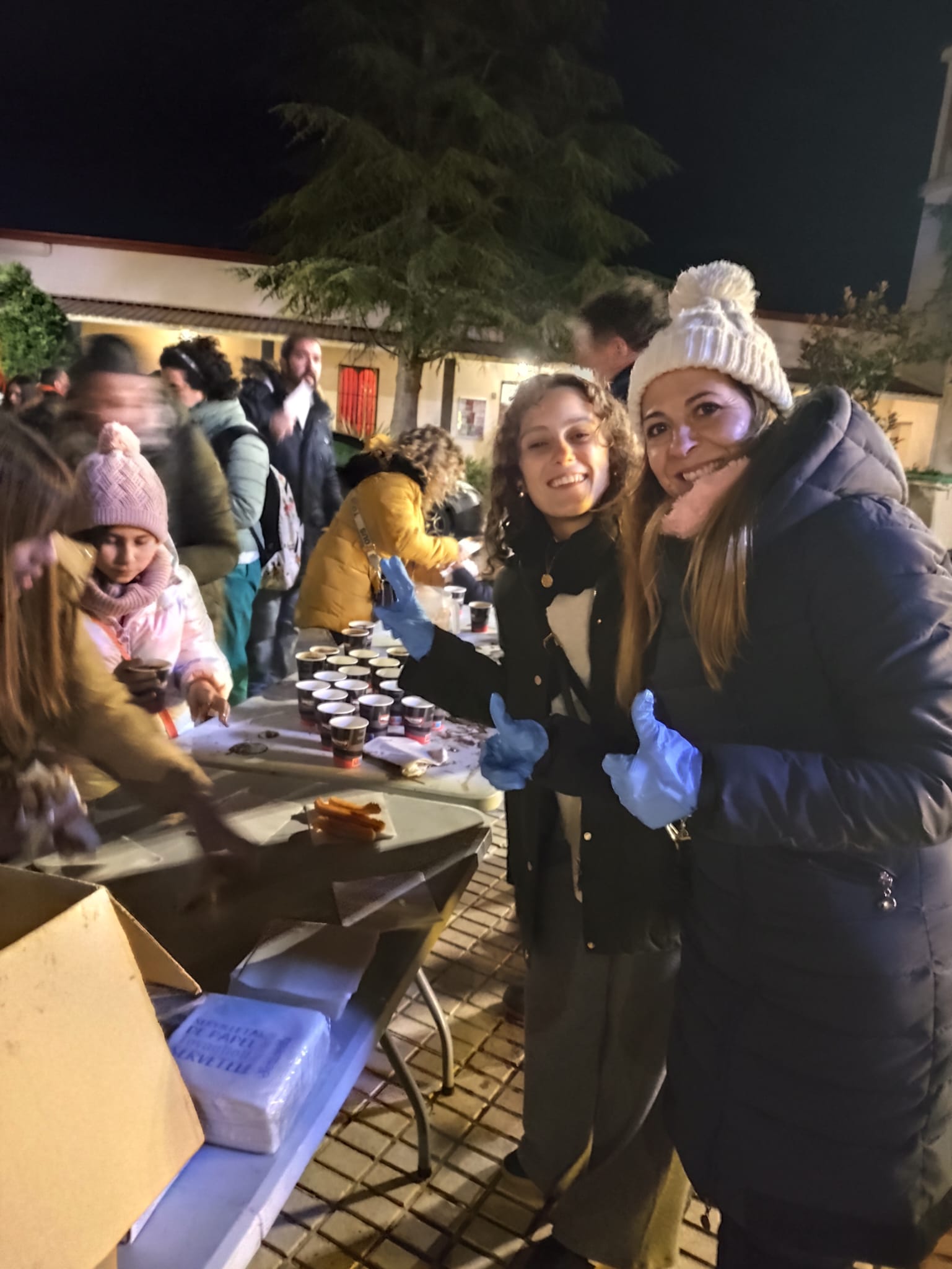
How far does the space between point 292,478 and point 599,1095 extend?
137 inches

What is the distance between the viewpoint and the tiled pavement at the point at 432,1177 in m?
1.72

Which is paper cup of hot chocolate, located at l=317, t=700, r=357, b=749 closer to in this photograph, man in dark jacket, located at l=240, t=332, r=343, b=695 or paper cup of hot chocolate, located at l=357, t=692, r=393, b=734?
paper cup of hot chocolate, located at l=357, t=692, r=393, b=734

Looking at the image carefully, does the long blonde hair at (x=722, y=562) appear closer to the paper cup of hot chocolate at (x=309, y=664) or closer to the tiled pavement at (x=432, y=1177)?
the tiled pavement at (x=432, y=1177)

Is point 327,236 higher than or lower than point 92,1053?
higher

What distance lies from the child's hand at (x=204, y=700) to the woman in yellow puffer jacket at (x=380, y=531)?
108cm

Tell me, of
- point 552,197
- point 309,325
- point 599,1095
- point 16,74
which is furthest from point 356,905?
point 16,74

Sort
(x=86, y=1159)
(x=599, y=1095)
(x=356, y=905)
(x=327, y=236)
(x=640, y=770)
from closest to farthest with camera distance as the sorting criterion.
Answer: (x=86, y=1159) < (x=640, y=770) < (x=356, y=905) < (x=599, y=1095) < (x=327, y=236)

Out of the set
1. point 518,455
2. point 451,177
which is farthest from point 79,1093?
point 451,177

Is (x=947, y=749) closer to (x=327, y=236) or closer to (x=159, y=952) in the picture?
(x=159, y=952)

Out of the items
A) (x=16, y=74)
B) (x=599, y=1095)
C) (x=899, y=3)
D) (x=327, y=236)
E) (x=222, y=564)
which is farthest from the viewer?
(x=16, y=74)

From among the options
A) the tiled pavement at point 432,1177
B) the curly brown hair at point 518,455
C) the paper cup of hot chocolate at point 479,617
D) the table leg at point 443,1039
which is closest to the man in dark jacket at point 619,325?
the curly brown hair at point 518,455

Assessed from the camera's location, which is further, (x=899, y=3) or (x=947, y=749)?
(x=899, y=3)

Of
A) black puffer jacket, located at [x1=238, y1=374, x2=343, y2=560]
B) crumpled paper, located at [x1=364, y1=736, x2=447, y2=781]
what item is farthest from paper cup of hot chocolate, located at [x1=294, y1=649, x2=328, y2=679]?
black puffer jacket, located at [x1=238, y1=374, x2=343, y2=560]

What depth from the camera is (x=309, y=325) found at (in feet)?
41.3
